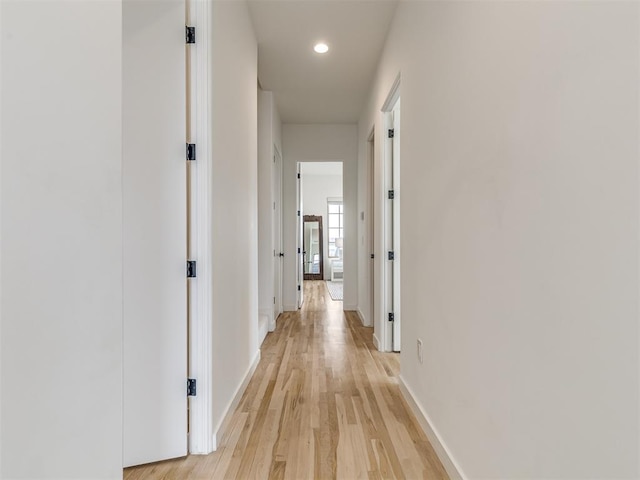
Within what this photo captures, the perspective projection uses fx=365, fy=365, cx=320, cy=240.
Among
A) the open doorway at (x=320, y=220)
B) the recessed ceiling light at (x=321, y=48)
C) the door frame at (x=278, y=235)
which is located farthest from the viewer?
the open doorway at (x=320, y=220)

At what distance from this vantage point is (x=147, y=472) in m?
1.59

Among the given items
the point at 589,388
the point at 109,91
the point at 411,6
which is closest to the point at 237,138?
the point at 411,6

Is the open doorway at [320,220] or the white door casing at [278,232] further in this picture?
the open doorway at [320,220]

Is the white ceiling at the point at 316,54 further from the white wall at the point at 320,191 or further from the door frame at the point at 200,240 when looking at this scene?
the white wall at the point at 320,191

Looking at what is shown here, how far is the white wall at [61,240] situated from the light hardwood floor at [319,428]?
0.88m

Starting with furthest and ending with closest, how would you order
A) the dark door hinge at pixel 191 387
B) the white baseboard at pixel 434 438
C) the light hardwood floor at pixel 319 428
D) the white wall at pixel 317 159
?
the white wall at pixel 317 159
the dark door hinge at pixel 191 387
the light hardwood floor at pixel 319 428
the white baseboard at pixel 434 438

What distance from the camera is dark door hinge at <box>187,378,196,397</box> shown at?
1711 millimetres

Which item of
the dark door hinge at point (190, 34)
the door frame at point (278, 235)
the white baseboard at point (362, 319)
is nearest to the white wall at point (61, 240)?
the dark door hinge at point (190, 34)

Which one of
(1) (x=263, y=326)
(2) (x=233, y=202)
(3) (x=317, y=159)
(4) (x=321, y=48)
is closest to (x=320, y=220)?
(3) (x=317, y=159)

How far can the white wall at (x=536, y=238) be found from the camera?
0.73 meters

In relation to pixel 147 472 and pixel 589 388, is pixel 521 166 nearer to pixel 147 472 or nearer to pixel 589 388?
pixel 589 388

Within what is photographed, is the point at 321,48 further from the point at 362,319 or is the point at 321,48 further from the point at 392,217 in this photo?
the point at 362,319

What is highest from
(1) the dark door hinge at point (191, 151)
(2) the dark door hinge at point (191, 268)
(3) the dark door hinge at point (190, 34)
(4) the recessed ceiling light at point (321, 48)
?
(4) the recessed ceiling light at point (321, 48)

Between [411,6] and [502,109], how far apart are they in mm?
1582
